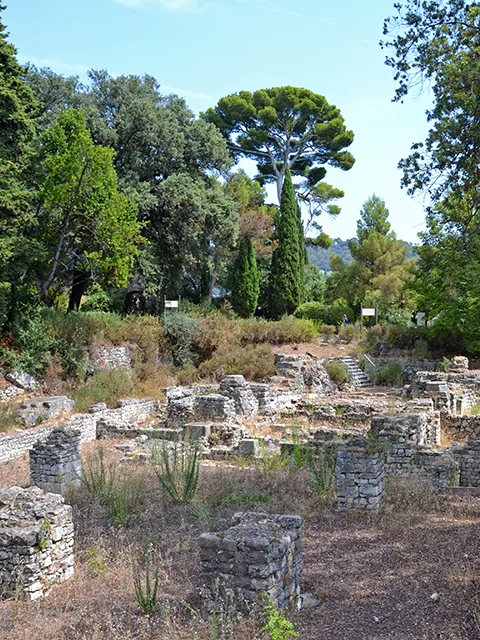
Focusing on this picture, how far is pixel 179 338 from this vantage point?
26344 millimetres

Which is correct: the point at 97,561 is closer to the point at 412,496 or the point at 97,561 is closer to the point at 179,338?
the point at 412,496

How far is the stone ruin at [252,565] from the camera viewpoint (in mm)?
5961

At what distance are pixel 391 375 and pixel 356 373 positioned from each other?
1.56 metres

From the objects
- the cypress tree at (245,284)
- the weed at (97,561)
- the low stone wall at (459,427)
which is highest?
the cypress tree at (245,284)

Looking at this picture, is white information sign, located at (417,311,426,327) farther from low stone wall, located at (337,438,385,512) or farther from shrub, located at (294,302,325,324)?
low stone wall, located at (337,438,385,512)

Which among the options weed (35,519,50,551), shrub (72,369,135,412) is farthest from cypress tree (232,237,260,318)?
weed (35,519,50,551)

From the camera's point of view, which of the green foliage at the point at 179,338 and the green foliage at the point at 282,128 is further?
the green foliage at the point at 282,128

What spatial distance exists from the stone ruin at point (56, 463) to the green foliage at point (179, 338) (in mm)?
13892

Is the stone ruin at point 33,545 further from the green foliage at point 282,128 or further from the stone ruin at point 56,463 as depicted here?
the green foliage at point 282,128

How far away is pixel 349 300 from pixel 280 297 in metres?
6.32

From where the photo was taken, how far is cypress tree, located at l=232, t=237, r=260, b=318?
3666 cm

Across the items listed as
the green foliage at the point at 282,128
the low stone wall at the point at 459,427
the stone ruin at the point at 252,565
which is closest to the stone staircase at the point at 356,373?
the low stone wall at the point at 459,427

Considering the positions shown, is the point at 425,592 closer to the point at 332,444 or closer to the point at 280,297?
the point at 332,444

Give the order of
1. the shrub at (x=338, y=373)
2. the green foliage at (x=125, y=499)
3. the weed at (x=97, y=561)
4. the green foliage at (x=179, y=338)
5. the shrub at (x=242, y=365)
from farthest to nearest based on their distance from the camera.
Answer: the green foliage at (x=179, y=338), the shrub at (x=338, y=373), the shrub at (x=242, y=365), the green foliage at (x=125, y=499), the weed at (x=97, y=561)
